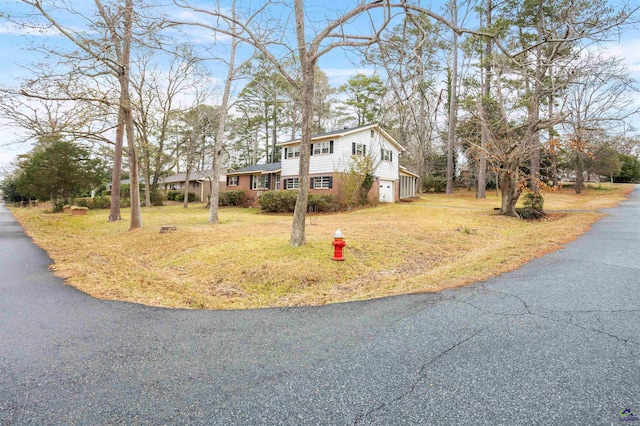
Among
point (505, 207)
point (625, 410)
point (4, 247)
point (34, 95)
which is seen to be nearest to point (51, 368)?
point (625, 410)

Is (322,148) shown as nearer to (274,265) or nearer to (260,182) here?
(260,182)

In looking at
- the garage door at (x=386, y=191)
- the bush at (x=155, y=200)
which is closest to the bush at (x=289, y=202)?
the garage door at (x=386, y=191)

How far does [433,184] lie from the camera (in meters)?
33.6

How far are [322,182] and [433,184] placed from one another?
16.8 meters

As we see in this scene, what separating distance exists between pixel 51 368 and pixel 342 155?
66.0 feet

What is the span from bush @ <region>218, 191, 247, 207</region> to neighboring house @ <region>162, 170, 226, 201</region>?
4.19 m

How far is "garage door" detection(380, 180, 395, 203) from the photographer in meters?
23.8

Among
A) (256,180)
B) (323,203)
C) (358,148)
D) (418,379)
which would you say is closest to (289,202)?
(323,203)

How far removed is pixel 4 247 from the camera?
8.27m

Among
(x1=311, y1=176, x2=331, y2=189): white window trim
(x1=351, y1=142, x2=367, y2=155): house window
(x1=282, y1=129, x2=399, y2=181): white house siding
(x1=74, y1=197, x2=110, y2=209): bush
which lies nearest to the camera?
(x1=282, y1=129, x2=399, y2=181): white house siding

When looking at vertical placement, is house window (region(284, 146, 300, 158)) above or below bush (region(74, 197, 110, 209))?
above

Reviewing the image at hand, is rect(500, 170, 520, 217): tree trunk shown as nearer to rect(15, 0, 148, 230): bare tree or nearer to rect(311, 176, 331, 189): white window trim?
rect(311, 176, 331, 189): white window trim

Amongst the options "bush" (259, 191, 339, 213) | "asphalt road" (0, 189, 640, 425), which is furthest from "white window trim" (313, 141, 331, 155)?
"asphalt road" (0, 189, 640, 425)

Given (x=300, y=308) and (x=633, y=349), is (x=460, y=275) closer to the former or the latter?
(x=633, y=349)
